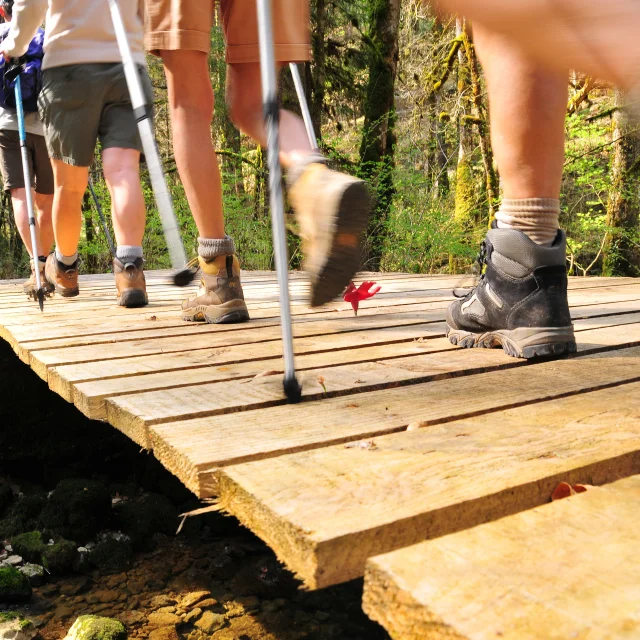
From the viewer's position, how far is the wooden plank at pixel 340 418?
1280 mm

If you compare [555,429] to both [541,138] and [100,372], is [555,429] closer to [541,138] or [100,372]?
[541,138]

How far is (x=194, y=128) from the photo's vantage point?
2.63 m

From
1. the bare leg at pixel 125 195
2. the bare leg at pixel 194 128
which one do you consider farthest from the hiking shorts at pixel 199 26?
the bare leg at pixel 125 195

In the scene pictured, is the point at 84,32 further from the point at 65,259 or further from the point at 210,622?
the point at 210,622

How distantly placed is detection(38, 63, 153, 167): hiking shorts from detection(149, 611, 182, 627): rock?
2.24 m

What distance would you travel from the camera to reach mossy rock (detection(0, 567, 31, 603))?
2613 mm

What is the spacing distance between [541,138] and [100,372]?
4.54 feet

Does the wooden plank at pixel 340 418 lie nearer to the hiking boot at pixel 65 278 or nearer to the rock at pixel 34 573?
the rock at pixel 34 573

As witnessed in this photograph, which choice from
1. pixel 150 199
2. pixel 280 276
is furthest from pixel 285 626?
pixel 150 199

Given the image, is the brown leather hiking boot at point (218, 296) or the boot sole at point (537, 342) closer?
the boot sole at point (537, 342)

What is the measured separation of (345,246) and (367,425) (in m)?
0.41

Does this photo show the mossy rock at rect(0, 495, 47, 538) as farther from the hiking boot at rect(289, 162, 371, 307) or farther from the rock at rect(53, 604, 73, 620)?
the hiking boot at rect(289, 162, 371, 307)

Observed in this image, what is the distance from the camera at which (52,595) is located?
108 inches

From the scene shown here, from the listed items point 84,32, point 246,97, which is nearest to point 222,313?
point 246,97
